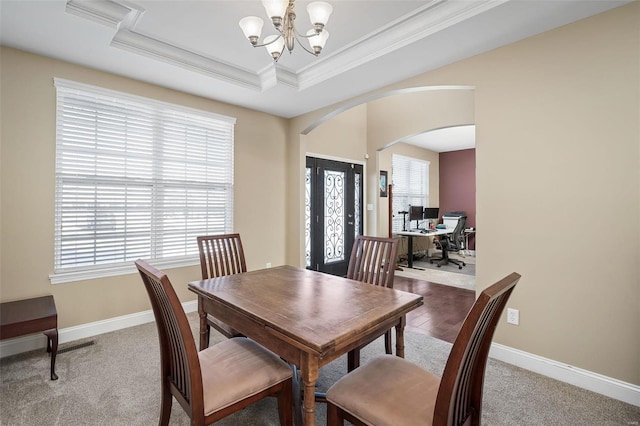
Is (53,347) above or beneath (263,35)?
beneath

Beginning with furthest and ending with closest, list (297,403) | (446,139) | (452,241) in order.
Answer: (446,139) → (452,241) → (297,403)

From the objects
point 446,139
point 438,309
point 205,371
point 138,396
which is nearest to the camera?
point 205,371

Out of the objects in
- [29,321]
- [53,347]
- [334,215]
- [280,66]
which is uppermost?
[280,66]

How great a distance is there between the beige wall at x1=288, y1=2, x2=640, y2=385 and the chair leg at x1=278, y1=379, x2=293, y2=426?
1972 millimetres

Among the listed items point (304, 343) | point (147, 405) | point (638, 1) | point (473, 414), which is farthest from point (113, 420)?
point (638, 1)

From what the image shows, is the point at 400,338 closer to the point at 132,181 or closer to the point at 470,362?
the point at 470,362

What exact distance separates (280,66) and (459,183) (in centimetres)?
694

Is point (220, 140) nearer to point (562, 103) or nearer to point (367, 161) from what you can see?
point (367, 161)

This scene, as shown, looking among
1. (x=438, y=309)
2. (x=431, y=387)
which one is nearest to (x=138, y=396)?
(x=431, y=387)

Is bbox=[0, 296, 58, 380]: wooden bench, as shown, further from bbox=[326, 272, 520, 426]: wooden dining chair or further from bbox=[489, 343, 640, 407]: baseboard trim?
bbox=[489, 343, 640, 407]: baseboard trim

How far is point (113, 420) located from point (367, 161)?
5.28 meters

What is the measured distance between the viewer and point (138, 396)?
201 cm

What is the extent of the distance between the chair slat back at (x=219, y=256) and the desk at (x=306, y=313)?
0.46m

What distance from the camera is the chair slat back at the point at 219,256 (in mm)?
2605
